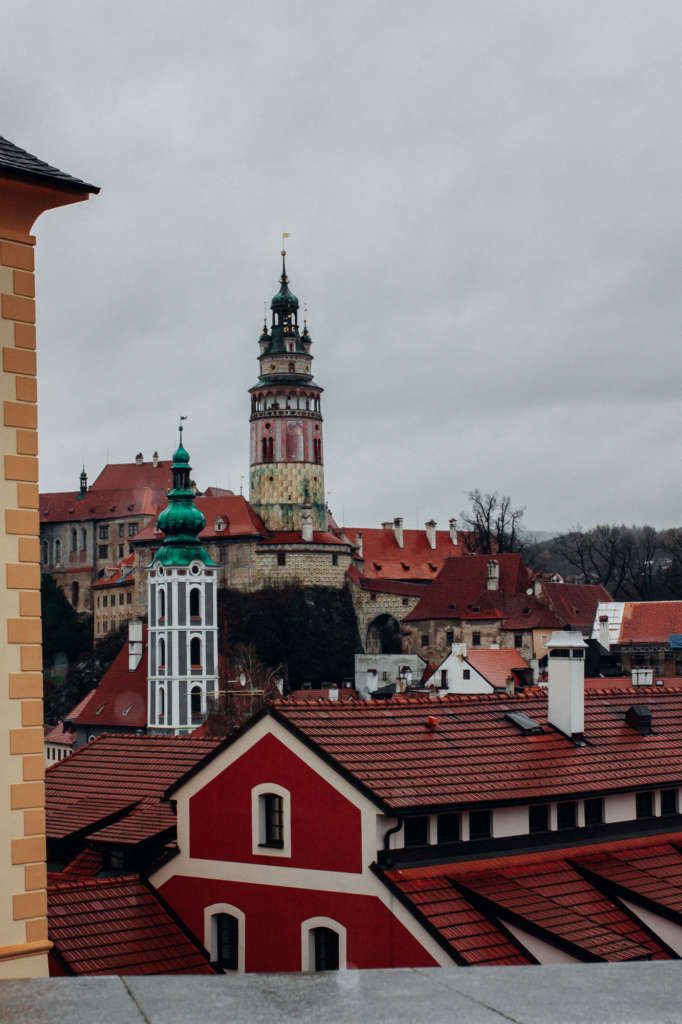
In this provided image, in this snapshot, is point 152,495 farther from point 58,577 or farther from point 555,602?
point 555,602

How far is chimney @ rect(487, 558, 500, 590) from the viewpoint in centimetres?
8444

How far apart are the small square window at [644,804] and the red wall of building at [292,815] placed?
14.4ft

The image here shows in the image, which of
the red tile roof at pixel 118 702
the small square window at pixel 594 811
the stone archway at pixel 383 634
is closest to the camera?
the small square window at pixel 594 811

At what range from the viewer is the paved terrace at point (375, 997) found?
3289 millimetres

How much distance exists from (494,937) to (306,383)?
8882 cm

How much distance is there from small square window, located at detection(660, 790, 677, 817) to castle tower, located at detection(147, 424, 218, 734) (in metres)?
57.7

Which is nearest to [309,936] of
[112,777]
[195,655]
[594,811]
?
[594,811]

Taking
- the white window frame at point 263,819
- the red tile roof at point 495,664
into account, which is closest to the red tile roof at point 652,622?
the red tile roof at point 495,664

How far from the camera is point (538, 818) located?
15578mm

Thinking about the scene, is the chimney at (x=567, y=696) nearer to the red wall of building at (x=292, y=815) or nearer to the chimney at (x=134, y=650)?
Answer: the red wall of building at (x=292, y=815)

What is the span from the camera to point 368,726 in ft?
50.5

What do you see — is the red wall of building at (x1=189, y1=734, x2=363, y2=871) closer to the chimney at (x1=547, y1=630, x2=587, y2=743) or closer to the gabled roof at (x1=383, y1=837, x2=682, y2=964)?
the gabled roof at (x1=383, y1=837, x2=682, y2=964)

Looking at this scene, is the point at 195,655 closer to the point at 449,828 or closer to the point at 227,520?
the point at 227,520

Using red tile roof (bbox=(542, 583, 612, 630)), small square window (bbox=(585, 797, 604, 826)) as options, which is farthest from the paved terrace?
red tile roof (bbox=(542, 583, 612, 630))
